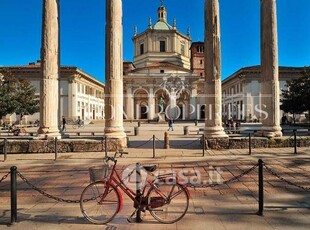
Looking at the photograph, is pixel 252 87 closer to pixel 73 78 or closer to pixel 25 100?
pixel 73 78

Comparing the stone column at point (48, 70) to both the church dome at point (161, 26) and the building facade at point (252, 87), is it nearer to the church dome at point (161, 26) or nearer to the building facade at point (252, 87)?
the building facade at point (252, 87)

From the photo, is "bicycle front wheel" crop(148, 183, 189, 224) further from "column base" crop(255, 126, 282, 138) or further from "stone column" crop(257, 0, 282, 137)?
"stone column" crop(257, 0, 282, 137)

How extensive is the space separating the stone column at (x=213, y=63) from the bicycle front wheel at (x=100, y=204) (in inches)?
337

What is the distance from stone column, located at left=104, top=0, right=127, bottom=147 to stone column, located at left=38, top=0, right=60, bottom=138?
7.77ft

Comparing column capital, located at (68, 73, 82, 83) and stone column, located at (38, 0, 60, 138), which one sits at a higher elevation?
column capital, located at (68, 73, 82, 83)

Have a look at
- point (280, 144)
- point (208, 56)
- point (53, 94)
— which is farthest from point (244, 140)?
point (53, 94)

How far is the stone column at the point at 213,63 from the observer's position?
13.0m

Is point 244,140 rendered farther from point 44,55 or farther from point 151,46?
point 151,46

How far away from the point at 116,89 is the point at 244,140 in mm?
6358

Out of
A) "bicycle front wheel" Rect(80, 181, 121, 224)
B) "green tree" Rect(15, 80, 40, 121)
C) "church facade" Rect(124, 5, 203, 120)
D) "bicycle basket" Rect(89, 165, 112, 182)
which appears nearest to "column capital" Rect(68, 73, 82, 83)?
"church facade" Rect(124, 5, 203, 120)

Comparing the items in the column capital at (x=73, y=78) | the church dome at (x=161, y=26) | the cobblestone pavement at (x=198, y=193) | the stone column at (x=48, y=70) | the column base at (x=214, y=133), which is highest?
the church dome at (x=161, y=26)

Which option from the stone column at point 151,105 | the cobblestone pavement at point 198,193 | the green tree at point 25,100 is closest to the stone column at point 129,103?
the stone column at point 151,105

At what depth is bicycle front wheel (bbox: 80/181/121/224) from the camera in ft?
14.8

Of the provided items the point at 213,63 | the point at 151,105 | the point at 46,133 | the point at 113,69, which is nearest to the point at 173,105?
the point at 151,105
